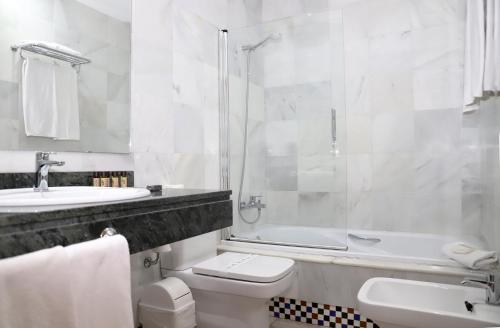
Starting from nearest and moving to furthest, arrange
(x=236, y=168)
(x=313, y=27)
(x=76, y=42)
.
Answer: (x=76, y=42), (x=313, y=27), (x=236, y=168)

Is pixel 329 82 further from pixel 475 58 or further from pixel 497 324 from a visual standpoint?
pixel 497 324

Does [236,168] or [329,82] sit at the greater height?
[329,82]

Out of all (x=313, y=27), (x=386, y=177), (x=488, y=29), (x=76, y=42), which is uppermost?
(x=313, y=27)

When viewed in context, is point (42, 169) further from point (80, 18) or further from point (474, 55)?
point (474, 55)

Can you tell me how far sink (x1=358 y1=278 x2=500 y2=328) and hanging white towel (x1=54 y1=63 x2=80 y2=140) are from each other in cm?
145

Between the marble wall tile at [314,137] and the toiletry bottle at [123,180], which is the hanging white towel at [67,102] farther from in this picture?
the marble wall tile at [314,137]

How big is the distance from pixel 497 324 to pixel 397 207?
147 centimetres

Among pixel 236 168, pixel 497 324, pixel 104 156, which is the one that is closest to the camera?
pixel 497 324

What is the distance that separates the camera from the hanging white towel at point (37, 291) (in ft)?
2.13

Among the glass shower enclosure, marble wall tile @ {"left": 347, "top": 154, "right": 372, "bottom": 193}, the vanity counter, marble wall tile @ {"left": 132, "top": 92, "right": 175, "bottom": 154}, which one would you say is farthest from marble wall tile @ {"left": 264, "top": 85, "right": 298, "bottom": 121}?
the vanity counter

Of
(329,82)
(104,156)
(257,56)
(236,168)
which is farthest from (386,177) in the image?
(104,156)

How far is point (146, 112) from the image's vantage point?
6.38 feet

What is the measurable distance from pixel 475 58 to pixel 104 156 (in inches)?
83.2

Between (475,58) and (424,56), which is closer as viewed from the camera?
(475,58)
